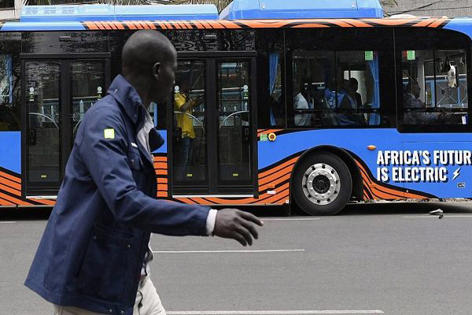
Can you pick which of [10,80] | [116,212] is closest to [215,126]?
[10,80]

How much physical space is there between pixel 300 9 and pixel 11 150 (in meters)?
5.31

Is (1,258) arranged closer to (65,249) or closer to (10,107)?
(10,107)

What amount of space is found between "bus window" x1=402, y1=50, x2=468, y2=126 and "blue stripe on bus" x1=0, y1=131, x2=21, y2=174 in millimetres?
6321

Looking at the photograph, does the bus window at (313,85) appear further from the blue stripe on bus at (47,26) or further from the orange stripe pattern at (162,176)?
the blue stripe on bus at (47,26)

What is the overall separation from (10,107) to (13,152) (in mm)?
743

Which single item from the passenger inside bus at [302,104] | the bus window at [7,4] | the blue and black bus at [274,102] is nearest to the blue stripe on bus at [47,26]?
the blue and black bus at [274,102]

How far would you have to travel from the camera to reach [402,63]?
41.7 feet

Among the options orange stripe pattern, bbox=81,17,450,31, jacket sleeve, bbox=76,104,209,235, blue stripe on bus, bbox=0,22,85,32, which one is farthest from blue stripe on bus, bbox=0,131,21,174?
jacket sleeve, bbox=76,104,209,235

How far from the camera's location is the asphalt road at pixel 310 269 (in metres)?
6.36

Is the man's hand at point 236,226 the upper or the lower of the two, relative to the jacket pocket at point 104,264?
upper

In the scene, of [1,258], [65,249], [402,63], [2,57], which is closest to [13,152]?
[2,57]

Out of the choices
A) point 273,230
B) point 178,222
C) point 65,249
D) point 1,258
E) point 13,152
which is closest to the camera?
point 178,222

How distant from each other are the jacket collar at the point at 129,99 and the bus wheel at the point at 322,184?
972 cm

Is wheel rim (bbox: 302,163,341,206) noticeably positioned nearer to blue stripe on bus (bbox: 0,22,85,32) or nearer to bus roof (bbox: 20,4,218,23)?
bus roof (bbox: 20,4,218,23)
